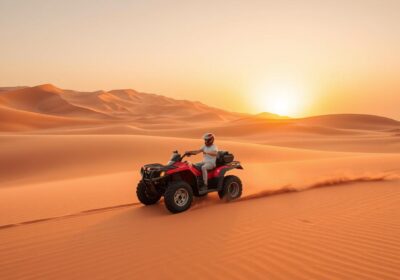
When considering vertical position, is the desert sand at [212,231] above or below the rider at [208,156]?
below

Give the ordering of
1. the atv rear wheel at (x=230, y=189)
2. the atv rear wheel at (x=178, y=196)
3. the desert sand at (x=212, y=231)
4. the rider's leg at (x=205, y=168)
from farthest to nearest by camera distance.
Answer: the atv rear wheel at (x=230, y=189) < the rider's leg at (x=205, y=168) < the atv rear wheel at (x=178, y=196) < the desert sand at (x=212, y=231)

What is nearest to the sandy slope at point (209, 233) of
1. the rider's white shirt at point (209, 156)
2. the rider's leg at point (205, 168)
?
the rider's leg at point (205, 168)

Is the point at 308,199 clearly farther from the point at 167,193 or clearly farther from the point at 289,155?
the point at 289,155

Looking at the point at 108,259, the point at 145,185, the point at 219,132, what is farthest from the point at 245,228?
the point at 219,132

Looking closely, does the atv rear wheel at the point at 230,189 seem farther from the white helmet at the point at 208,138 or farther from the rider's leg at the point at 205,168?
the white helmet at the point at 208,138

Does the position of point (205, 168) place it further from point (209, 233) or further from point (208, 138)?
point (209, 233)

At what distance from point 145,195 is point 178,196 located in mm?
1117

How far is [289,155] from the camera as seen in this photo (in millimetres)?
21516

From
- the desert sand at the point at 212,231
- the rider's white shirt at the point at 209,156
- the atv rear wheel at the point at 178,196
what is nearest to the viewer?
the desert sand at the point at 212,231

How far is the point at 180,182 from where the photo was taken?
706 cm

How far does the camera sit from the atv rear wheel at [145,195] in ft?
25.8

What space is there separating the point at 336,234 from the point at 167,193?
3154mm

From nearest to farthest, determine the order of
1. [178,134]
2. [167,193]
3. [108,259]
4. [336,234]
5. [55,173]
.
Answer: [108,259]
[336,234]
[167,193]
[55,173]
[178,134]

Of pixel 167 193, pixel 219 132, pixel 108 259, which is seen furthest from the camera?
pixel 219 132
